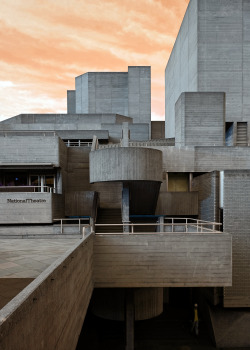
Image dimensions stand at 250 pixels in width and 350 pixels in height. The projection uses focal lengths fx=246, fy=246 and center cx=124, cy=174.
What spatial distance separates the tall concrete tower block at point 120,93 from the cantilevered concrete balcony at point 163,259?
30762mm

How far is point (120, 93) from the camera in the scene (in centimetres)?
4041

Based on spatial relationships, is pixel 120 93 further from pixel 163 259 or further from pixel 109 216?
pixel 163 259

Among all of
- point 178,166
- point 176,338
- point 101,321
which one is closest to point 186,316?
point 176,338

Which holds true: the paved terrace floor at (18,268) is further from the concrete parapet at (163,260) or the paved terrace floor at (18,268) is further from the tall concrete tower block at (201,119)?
the tall concrete tower block at (201,119)

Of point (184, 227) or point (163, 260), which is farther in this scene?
point (184, 227)

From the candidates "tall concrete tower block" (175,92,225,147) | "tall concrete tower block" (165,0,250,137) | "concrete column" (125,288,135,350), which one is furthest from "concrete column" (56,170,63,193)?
"tall concrete tower block" (165,0,250,137)

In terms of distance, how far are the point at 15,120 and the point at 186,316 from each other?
2913cm

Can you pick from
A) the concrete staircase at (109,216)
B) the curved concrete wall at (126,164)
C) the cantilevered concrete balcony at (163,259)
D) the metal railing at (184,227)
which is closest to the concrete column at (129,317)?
the cantilevered concrete balcony at (163,259)

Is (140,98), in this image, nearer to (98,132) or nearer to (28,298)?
(98,132)

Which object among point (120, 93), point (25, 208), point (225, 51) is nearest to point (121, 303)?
point (25, 208)

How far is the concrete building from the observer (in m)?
5.90

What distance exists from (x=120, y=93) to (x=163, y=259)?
111 ft

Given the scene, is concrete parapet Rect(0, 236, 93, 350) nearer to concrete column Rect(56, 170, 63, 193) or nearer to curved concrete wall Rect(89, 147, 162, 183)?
curved concrete wall Rect(89, 147, 162, 183)

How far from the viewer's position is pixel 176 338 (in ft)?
48.9
